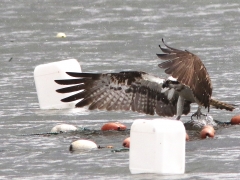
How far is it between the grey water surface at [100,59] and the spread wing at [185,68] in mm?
742

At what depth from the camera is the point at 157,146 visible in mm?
10086

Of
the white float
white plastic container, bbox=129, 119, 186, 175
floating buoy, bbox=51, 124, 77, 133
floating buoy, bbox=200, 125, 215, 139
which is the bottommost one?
floating buoy, bbox=51, 124, 77, 133

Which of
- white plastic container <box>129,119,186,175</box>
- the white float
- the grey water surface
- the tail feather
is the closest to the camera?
white plastic container <box>129,119,186,175</box>

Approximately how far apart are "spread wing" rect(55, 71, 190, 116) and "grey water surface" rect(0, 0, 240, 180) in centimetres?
41

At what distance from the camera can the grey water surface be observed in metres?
11.2

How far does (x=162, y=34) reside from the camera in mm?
22188

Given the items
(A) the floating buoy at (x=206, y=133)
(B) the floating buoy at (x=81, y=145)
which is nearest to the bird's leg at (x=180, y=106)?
(A) the floating buoy at (x=206, y=133)

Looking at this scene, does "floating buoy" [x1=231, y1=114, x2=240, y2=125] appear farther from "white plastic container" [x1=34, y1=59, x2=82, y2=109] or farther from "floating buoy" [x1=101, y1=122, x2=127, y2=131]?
"white plastic container" [x1=34, y1=59, x2=82, y2=109]

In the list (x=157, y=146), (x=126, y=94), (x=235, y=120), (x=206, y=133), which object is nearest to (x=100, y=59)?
(x=126, y=94)

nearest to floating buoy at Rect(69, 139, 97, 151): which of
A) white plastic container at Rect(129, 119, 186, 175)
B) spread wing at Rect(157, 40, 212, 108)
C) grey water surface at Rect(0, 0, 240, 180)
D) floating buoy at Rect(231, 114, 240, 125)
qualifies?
grey water surface at Rect(0, 0, 240, 180)

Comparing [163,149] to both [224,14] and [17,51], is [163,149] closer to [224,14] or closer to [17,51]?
[17,51]

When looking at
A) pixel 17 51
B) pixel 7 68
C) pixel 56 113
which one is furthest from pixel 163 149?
pixel 17 51

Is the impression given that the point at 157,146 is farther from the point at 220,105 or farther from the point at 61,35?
Result: the point at 61,35

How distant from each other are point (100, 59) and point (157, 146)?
9750 mm
